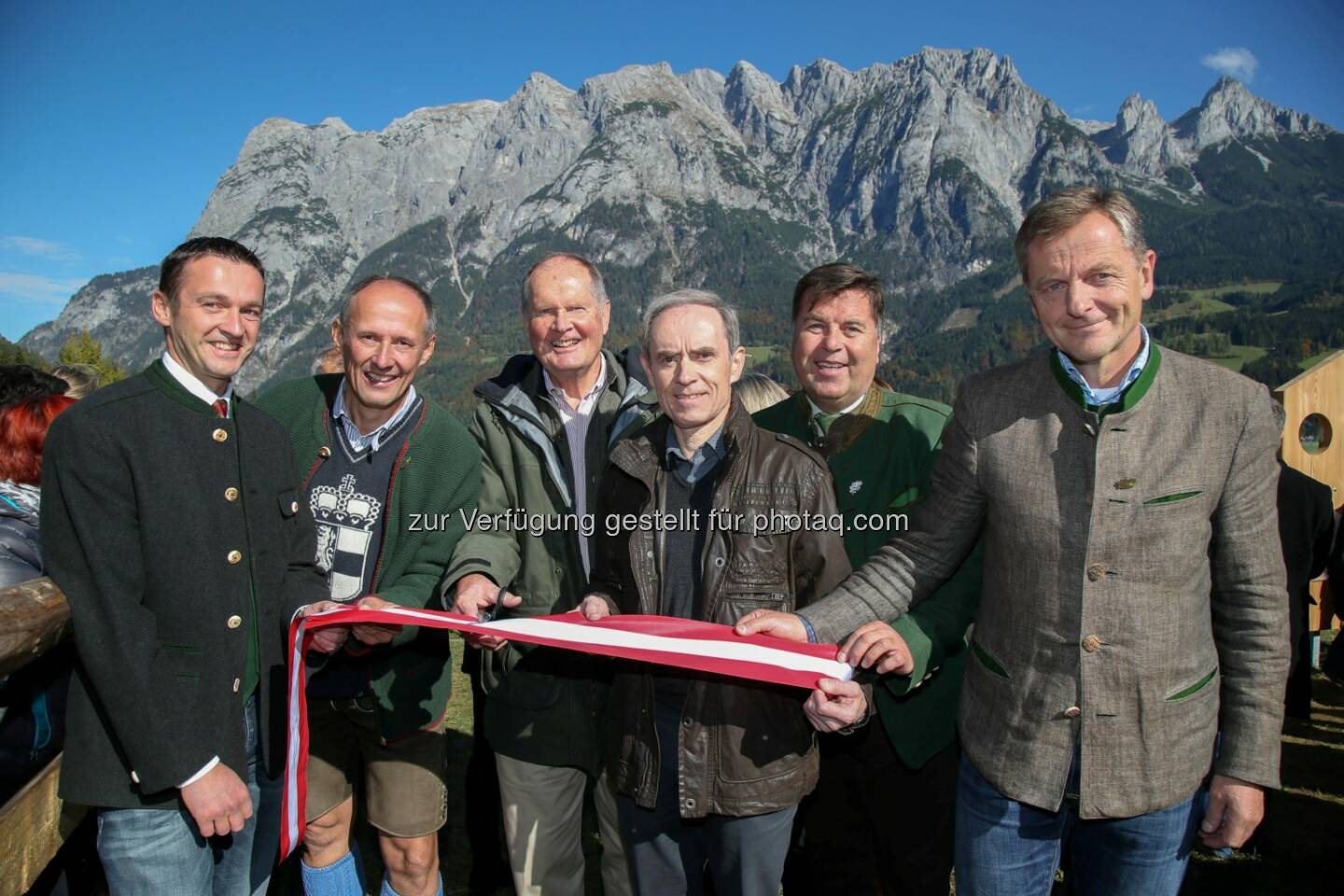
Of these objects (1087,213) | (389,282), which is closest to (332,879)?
(389,282)

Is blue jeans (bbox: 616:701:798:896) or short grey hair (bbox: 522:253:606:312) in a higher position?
short grey hair (bbox: 522:253:606:312)

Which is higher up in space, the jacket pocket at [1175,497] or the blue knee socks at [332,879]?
the jacket pocket at [1175,497]

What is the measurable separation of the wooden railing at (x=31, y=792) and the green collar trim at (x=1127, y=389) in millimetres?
3044

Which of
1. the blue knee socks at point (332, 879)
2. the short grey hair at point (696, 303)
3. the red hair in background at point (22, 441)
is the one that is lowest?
the blue knee socks at point (332, 879)

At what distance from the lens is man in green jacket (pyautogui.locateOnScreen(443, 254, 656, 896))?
11.0 feet

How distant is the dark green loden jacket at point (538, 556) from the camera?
3363mm

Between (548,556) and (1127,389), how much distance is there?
2336mm

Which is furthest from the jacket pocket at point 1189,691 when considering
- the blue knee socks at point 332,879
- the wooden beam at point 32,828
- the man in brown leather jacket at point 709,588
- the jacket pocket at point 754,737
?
the blue knee socks at point 332,879

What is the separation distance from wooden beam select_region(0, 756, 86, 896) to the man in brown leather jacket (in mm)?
1828

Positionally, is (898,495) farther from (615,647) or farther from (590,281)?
(590,281)

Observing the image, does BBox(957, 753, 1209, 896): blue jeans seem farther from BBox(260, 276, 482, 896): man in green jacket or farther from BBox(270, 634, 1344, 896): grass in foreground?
BBox(270, 634, 1344, 896): grass in foreground

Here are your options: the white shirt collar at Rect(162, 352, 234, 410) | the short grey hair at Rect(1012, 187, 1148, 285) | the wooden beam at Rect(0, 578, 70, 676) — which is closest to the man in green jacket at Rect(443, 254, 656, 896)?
the white shirt collar at Rect(162, 352, 234, 410)

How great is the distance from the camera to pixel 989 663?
98.7 inches

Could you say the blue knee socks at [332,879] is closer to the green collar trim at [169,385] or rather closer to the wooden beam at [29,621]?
the wooden beam at [29,621]
